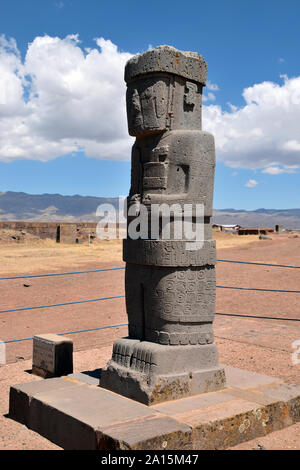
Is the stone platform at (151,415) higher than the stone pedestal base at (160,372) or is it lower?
lower

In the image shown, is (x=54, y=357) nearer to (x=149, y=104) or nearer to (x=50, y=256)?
(x=149, y=104)

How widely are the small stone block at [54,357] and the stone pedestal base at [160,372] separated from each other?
1384mm

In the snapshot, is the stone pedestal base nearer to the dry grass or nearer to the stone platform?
the stone platform

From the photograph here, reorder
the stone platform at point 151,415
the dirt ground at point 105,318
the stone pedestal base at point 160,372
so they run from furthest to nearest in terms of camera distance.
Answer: the dirt ground at point 105,318
the stone pedestal base at point 160,372
the stone platform at point 151,415

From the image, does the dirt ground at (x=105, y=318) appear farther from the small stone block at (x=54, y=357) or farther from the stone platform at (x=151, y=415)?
the small stone block at (x=54, y=357)

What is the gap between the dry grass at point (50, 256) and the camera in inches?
705

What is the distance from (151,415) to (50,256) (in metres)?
17.6

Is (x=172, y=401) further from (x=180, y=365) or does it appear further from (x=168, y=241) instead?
(x=168, y=241)

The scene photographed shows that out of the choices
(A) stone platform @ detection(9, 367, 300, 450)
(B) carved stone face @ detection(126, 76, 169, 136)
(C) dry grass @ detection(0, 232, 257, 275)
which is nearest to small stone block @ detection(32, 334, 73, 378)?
(A) stone platform @ detection(9, 367, 300, 450)

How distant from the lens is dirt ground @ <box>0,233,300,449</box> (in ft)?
22.9

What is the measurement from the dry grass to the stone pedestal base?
1167cm

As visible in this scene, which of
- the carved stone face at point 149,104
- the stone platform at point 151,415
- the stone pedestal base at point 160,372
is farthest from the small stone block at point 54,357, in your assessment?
the carved stone face at point 149,104

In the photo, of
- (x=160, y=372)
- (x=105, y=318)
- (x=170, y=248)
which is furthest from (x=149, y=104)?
(x=105, y=318)

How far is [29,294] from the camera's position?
42.1 ft
